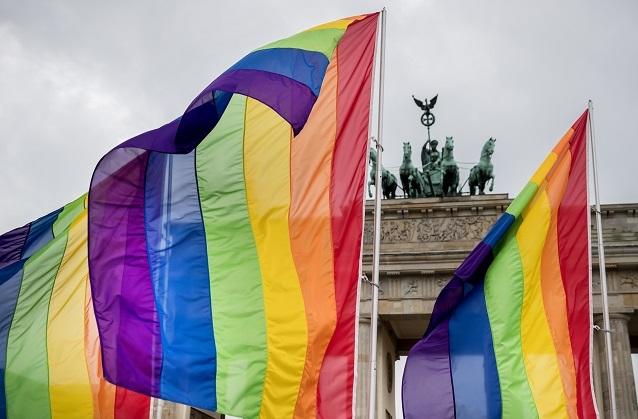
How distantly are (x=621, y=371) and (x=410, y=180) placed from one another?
10.5 metres

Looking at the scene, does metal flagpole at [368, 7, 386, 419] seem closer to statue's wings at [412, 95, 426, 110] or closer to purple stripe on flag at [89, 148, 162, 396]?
purple stripe on flag at [89, 148, 162, 396]

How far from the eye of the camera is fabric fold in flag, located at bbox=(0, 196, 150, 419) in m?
8.98

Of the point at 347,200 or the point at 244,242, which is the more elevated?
the point at 347,200

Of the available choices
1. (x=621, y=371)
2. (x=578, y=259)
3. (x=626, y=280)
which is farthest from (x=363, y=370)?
(x=578, y=259)

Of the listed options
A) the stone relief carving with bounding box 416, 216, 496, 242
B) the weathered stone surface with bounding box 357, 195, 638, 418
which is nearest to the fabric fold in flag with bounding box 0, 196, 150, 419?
the weathered stone surface with bounding box 357, 195, 638, 418

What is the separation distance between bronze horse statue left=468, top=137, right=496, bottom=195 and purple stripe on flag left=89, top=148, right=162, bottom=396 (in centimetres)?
2397

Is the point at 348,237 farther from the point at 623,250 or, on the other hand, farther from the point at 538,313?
the point at 623,250

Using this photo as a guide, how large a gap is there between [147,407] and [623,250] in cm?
2194

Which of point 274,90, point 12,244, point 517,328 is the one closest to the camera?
point 274,90

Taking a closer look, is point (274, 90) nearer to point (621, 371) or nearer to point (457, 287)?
point (457, 287)

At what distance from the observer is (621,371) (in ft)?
84.6

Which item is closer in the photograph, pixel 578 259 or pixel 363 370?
pixel 578 259

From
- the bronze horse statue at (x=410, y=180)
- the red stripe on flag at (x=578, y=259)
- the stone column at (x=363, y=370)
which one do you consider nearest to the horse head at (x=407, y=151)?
the bronze horse statue at (x=410, y=180)

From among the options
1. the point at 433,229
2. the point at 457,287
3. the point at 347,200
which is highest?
the point at 433,229
